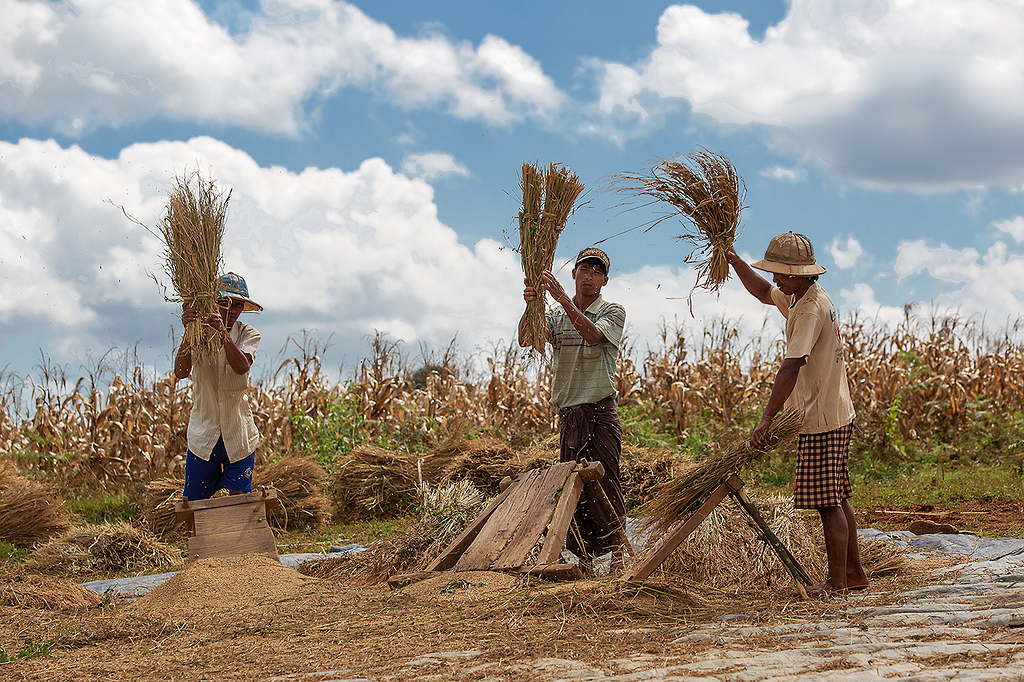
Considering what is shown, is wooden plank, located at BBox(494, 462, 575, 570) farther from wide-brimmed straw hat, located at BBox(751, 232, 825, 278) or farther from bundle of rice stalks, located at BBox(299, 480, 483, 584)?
wide-brimmed straw hat, located at BBox(751, 232, 825, 278)

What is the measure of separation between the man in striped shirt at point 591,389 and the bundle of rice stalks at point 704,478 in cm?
89

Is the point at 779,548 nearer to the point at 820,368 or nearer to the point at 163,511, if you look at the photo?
the point at 820,368

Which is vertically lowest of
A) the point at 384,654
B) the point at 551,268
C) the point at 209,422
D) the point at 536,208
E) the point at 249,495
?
the point at 384,654

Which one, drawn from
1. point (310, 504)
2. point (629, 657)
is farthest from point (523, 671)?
point (310, 504)

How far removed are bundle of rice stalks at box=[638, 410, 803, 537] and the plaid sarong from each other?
15cm

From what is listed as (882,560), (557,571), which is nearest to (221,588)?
(557,571)

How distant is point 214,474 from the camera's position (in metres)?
5.84

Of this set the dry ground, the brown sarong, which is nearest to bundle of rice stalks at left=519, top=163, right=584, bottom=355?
the brown sarong

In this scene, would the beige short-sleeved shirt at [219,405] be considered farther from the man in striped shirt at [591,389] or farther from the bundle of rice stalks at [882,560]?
the bundle of rice stalks at [882,560]

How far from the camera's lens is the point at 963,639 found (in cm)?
321

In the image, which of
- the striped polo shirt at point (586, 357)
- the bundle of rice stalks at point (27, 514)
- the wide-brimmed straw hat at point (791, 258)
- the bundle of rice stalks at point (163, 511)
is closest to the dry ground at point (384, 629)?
the striped polo shirt at point (586, 357)

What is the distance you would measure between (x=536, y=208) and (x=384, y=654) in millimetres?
2802

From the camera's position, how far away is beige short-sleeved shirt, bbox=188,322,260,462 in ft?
18.4

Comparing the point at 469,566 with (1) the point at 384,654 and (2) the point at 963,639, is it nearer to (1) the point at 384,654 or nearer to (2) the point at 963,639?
(1) the point at 384,654
